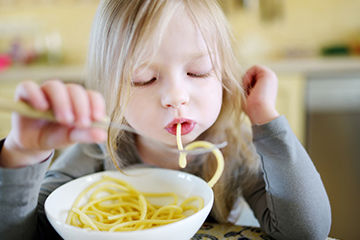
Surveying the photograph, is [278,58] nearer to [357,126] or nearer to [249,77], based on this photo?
[357,126]

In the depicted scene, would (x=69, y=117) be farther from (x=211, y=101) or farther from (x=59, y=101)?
(x=211, y=101)

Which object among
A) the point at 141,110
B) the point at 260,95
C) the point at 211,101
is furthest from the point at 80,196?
the point at 260,95

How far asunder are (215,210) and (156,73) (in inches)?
12.8

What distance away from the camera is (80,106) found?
1.52 ft

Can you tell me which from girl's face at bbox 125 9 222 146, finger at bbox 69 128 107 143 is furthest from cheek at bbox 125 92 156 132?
finger at bbox 69 128 107 143

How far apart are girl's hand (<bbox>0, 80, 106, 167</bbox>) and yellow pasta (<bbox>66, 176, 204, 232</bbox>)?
0.45 feet

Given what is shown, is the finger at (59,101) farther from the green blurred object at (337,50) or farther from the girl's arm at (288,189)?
the green blurred object at (337,50)

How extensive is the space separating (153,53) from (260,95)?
276 mm

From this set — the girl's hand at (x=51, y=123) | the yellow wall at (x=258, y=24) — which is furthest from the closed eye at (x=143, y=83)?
the yellow wall at (x=258, y=24)

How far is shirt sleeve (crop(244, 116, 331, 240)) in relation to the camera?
27.4 inches

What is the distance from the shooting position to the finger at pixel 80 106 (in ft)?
1.51

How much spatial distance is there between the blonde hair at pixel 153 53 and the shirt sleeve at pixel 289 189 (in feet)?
0.39

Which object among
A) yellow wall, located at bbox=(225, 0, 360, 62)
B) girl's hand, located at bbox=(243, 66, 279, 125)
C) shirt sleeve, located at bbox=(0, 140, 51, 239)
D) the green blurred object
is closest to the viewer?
shirt sleeve, located at bbox=(0, 140, 51, 239)

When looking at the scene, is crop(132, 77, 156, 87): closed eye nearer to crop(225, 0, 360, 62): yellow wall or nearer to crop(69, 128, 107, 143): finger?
crop(69, 128, 107, 143): finger
